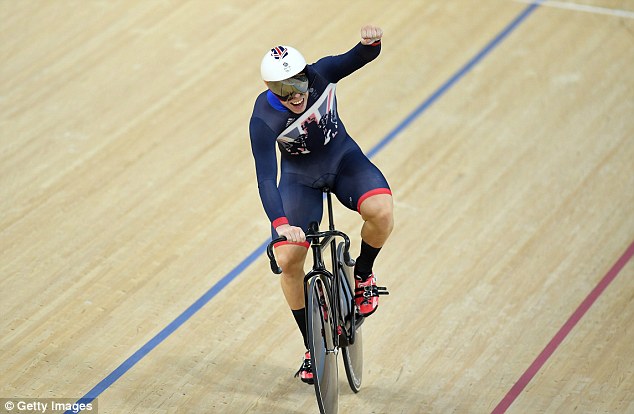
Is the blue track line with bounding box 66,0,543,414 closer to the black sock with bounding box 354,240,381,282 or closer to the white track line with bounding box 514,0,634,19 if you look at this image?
the white track line with bounding box 514,0,634,19

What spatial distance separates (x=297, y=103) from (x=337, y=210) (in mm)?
1911

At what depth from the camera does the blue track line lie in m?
4.48

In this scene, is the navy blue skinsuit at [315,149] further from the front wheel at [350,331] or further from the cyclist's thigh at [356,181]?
the front wheel at [350,331]

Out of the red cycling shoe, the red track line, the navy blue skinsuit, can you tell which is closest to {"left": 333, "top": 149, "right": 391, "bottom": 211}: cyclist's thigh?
the navy blue skinsuit

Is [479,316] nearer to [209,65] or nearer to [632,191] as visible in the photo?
[632,191]

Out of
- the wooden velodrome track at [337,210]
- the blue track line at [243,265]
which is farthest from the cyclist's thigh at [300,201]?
the blue track line at [243,265]

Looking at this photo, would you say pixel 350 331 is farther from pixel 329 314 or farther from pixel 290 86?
pixel 290 86

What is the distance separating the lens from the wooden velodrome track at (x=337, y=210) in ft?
14.7

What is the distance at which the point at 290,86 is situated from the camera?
3.67 metres

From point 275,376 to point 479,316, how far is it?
3.50ft

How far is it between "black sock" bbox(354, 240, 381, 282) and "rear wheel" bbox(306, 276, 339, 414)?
10.7 inches

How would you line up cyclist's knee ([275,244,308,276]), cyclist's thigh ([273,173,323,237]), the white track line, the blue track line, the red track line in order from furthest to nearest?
the white track line < the blue track line < the red track line < cyclist's thigh ([273,173,323,237]) < cyclist's knee ([275,244,308,276])

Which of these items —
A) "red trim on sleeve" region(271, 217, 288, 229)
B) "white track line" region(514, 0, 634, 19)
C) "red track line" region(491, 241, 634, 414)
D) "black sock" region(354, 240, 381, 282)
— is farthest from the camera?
"white track line" region(514, 0, 634, 19)

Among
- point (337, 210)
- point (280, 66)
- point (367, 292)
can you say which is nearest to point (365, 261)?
point (367, 292)
